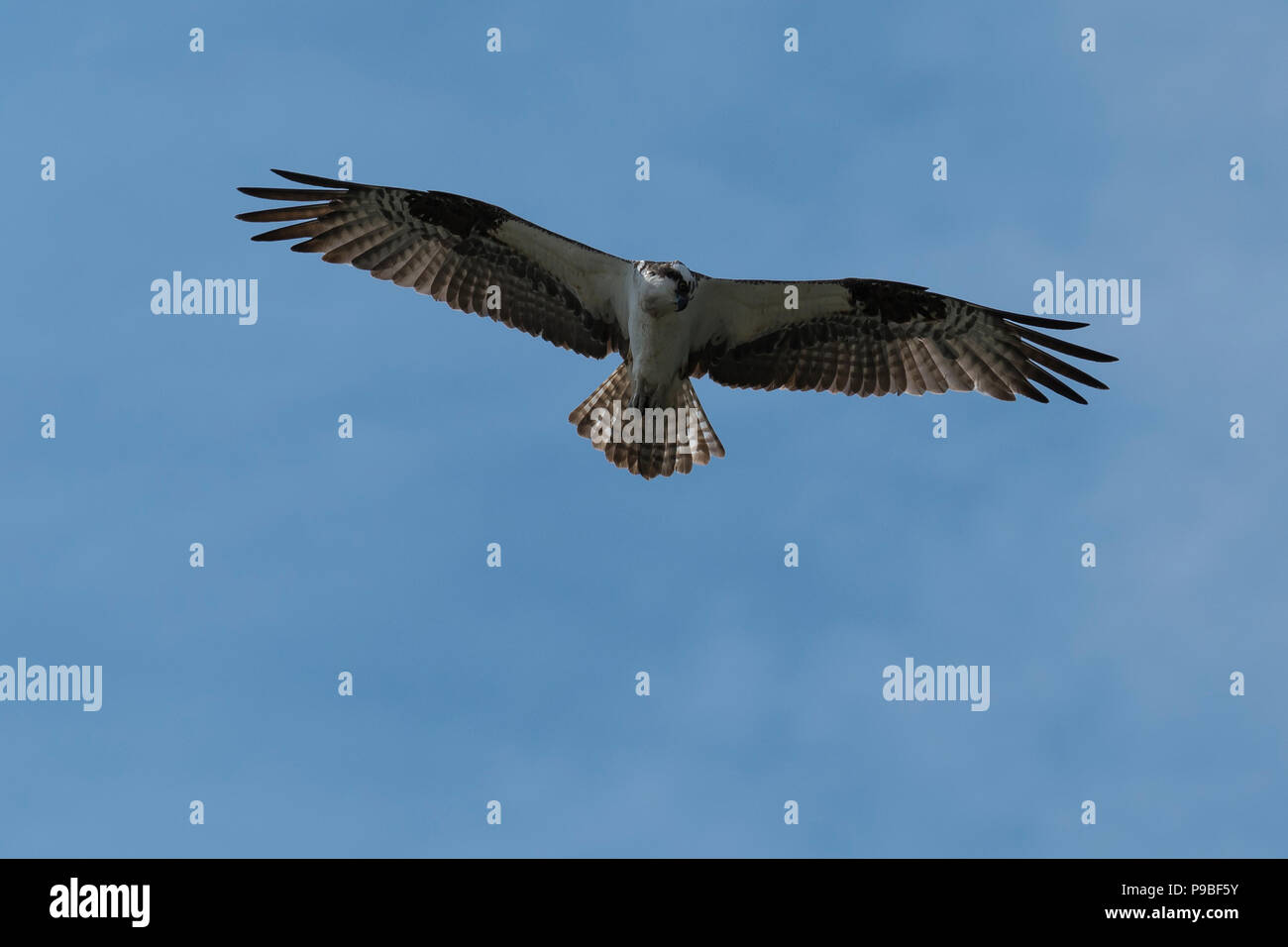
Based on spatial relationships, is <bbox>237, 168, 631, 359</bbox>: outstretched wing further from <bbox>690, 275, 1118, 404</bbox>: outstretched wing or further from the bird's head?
<bbox>690, 275, 1118, 404</bbox>: outstretched wing

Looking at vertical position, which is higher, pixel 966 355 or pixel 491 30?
pixel 491 30

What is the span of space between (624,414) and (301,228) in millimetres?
3496

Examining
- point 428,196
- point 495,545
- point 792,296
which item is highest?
point 428,196

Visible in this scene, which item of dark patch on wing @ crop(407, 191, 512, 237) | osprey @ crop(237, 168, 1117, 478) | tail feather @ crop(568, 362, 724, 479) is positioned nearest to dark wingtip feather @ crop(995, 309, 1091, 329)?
osprey @ crop(237, 168, 1117, 478)

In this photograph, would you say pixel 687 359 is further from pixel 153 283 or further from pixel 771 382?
pixel 153 283

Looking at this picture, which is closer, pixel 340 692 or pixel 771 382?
pixel 340 692

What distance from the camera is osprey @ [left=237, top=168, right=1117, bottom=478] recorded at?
1413 centimetres

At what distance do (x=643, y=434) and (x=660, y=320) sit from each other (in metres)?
1.22

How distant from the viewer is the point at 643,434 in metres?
14.6

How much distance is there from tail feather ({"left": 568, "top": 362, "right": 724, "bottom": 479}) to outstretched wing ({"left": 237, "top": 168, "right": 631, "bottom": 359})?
63cm

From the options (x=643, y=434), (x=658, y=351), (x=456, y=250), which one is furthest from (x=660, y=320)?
(x=456, y=250)

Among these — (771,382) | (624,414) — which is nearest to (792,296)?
(771,382)

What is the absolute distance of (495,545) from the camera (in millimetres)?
14672

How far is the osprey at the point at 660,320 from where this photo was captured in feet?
46.4
